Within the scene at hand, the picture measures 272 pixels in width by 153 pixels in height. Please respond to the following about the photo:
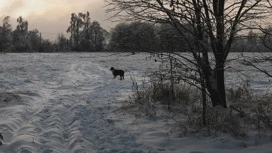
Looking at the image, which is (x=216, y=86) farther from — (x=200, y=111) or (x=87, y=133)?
(x=87, y=133)

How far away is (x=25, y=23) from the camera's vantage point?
154 m

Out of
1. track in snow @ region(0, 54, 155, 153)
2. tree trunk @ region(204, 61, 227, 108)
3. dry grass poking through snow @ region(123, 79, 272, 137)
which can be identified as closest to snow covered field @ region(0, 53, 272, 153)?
track in snow @ region(0, 54, 155, 153)

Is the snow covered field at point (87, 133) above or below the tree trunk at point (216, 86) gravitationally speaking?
below

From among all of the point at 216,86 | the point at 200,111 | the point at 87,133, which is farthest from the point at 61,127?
the point at 216,86

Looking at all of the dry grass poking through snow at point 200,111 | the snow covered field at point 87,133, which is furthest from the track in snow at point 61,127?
the dry grass poking through snow at point 200,111

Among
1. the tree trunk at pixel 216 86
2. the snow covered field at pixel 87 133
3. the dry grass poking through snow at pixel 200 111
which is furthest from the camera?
the tree trunk at pixel 216 86

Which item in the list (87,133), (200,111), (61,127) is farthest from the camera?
(200,111)

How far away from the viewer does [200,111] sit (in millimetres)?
9984

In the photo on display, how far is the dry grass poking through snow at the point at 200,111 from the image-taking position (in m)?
8.31

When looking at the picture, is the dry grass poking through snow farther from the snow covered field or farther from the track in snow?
the track in snow

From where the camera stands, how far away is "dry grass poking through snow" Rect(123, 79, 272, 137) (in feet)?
27.3

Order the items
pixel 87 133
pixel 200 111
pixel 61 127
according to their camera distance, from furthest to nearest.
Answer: pixel 200 111 → pixel 61 127 → pixel 87 133

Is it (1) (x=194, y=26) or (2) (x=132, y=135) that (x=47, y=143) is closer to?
(2) (x=132, y=135)

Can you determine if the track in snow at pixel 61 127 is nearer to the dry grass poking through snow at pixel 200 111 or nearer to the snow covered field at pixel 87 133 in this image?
the snow covered field at pixel 87 133
